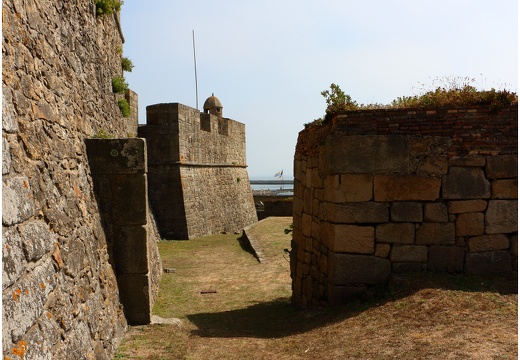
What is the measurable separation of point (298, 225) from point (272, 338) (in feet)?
9.42

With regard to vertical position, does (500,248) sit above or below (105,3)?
below

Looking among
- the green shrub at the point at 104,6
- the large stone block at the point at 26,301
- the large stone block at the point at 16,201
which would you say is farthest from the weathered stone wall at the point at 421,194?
the green shrub at the point at 104,6

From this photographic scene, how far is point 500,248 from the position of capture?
6.95 metres

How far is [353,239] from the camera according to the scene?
22.7 feet

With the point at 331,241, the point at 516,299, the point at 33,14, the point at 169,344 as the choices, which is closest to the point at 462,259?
the point at 516,299

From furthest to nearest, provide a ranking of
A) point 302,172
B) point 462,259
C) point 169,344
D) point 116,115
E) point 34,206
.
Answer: point 116,115 → point 302,172 → point 462,259 → point 169,344 → point 34,206

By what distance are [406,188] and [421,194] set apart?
0.22 m

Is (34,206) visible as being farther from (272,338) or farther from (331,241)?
(331,241)

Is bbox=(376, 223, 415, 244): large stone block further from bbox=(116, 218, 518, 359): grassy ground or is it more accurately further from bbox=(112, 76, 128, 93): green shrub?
bbox=(112, 76, 128, 93): green shrub

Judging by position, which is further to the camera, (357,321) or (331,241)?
(331,241)

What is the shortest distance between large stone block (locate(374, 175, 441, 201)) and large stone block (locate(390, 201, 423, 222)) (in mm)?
68

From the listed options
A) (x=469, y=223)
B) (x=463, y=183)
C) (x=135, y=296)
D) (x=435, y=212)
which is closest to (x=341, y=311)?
(x=435, y=212)

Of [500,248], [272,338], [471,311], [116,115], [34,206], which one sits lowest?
[272,338]

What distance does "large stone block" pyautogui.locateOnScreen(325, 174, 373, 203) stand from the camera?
6.88 meters
